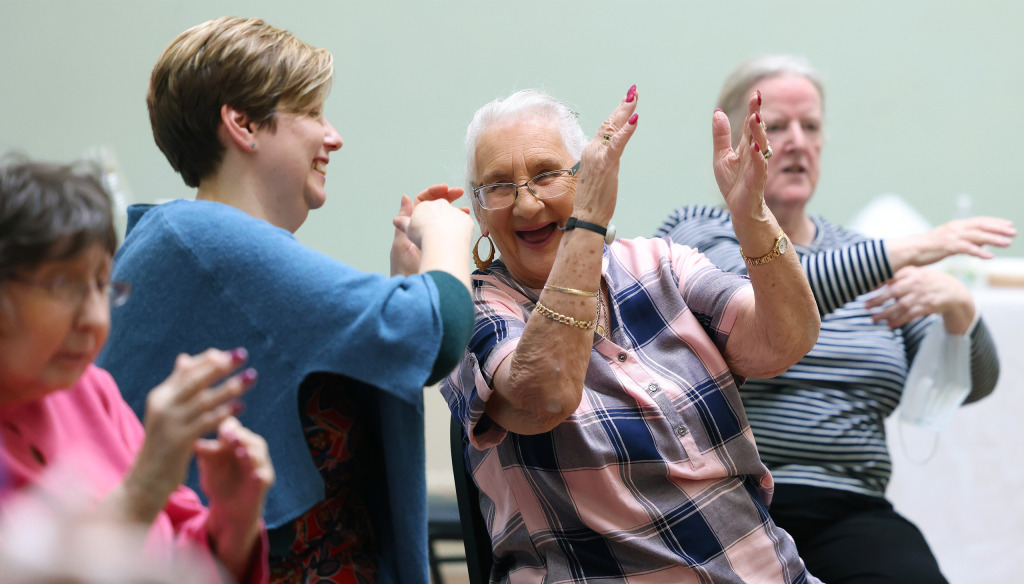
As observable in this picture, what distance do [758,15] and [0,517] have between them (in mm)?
3093

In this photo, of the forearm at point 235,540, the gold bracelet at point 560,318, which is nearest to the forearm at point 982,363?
the gold bracelet at point 560,318

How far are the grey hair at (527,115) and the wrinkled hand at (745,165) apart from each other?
260mm

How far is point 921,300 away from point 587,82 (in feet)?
4.81

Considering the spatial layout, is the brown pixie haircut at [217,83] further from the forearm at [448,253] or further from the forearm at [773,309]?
the forearm at [773,309]

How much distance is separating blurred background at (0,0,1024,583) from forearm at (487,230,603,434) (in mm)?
1485

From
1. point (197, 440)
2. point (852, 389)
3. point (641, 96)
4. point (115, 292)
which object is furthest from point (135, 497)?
point (641, 96)

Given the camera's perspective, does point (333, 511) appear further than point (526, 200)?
Answer: No

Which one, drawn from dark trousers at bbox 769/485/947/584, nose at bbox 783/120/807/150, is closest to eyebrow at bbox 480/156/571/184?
dark trousers at bbox 769/485/947/584

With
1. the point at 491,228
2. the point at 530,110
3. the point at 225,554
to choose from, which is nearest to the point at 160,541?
the point at 225,554

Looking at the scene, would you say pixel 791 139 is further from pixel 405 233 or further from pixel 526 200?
pixel 405 233

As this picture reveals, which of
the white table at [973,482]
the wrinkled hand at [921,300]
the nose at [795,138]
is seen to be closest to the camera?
the wrinkled hand at [921,300]

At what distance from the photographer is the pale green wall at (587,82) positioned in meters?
2.97

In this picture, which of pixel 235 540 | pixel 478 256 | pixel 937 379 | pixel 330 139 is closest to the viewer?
pixel 235 540

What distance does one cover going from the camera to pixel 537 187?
1466 mm
